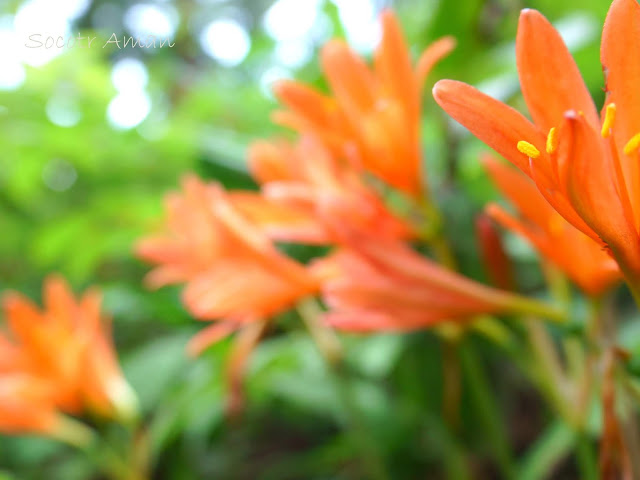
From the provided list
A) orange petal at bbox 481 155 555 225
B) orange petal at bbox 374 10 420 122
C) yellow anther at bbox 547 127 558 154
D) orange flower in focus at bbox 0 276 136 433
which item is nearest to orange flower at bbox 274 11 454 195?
orange petal at bbox 374 10 420 122

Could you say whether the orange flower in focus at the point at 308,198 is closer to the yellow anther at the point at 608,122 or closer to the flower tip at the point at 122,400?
the yellow anther at the point at 608,122

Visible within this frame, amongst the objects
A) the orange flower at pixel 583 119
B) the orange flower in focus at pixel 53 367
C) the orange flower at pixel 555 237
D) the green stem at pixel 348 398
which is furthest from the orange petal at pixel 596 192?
the orange flower in focus at pixel 53 367

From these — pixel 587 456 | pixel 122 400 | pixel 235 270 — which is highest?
pixel 235 270

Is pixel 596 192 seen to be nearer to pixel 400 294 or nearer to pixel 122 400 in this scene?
pixel 400 294

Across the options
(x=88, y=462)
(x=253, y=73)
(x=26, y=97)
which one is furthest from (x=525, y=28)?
(x=253, y=73)

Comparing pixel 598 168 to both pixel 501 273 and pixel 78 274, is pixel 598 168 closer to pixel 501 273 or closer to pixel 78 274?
pixel 501 273

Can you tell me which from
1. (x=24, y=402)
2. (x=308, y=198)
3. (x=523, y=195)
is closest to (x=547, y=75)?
(x=523, y=195)

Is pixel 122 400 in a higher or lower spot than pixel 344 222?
lower
